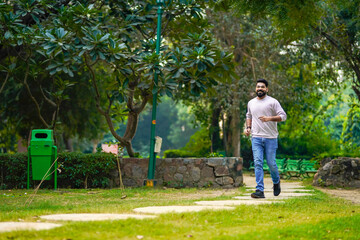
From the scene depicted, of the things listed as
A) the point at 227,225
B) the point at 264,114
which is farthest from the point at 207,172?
the point at 227,225

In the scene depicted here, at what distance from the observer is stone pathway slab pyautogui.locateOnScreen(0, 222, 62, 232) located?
A: 16.3ft

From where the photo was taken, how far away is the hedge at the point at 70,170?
12602 millimetres

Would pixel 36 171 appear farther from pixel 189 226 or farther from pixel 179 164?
pixel 189 226

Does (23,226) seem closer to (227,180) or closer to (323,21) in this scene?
(227,180)

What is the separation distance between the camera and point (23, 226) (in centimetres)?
511

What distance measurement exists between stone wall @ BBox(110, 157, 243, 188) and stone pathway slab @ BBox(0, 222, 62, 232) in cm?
753

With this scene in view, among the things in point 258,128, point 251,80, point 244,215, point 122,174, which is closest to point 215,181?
point 122,174

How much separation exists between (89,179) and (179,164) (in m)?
2.25

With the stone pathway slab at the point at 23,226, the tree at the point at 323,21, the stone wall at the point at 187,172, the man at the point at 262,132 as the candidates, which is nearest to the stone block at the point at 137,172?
the stone wall at the point at 187,172

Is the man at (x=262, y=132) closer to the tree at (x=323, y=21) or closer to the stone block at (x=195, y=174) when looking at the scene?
the tree at (x=323, y=21)

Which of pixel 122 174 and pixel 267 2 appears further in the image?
pixel 122 174

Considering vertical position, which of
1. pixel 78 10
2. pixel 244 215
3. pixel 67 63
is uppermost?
pixel 78 10

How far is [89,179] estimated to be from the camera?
12852mm

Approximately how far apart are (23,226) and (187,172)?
25.7 feet
